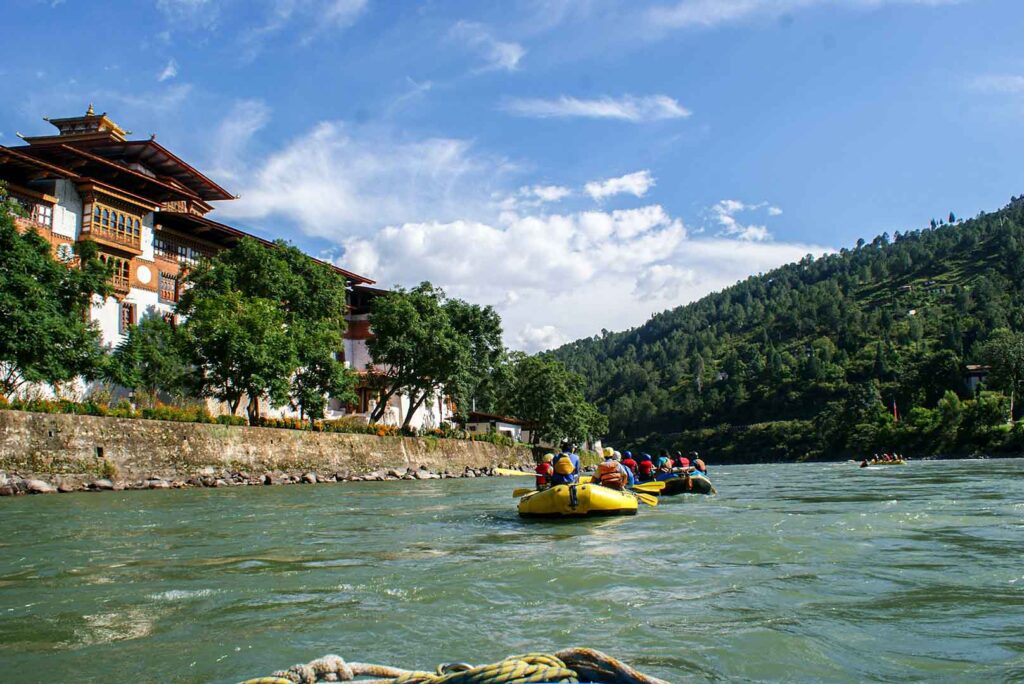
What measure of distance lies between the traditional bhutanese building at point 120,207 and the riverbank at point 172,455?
6188 mm

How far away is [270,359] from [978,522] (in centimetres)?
2671

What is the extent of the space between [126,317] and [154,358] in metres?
4.18

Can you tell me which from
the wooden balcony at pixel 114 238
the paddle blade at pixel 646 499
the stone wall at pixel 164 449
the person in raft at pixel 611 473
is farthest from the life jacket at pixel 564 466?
the wooden balcony at pixel 114 238

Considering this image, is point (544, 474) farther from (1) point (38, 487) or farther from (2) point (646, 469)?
(1) point (38, 487)

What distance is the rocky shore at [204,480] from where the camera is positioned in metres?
21.8

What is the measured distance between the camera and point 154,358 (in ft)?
109

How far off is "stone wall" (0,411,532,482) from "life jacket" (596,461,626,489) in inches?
641

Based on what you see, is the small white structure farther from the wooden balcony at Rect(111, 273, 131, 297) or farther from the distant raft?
the distant raft

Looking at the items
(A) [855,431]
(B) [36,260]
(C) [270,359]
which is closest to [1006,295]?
(A) [855,431]

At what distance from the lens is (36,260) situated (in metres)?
26.3

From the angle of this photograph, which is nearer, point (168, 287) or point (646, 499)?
point (646, 499)

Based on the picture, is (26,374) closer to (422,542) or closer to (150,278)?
(150,278)

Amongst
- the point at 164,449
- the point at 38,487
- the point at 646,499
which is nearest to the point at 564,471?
the point at 646,499

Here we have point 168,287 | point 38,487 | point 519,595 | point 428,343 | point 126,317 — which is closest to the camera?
point 519,595
